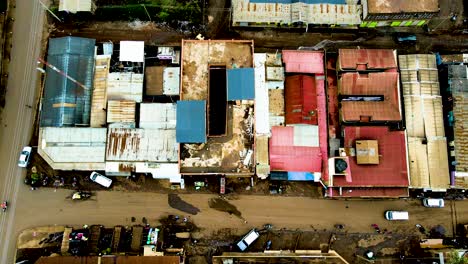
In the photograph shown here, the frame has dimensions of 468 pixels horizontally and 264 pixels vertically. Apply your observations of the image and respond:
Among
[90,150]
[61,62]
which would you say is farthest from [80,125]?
[61,62]

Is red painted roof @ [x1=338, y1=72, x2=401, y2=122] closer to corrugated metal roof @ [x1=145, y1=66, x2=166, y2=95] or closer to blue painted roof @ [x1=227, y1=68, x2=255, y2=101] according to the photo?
blue painted roof @ [x1=227, y1=68, x2=255, y2=101]

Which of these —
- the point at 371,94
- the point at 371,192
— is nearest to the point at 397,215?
the point at 371,192

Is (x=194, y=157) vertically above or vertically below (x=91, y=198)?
above

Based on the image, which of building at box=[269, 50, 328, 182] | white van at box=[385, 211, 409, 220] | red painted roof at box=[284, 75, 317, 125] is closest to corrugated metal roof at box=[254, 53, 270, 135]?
building at box=[269, 50, 328, 182]

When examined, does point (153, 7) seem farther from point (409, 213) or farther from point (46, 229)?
point (409, 213)

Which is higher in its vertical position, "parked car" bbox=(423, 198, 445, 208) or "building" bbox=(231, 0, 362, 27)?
"building" bbox=(231, 0, 362, 27)

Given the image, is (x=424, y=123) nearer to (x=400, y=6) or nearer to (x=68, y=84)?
(x=400, y=6)
